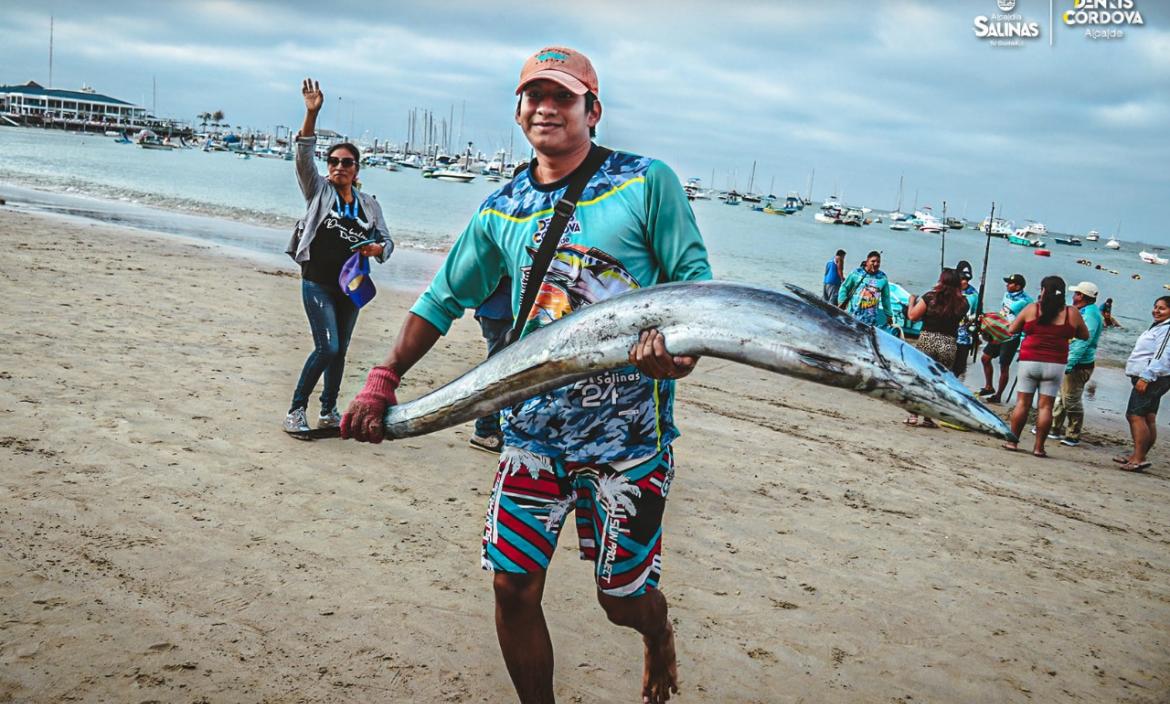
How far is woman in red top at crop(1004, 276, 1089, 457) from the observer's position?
8.69m

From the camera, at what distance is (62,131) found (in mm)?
135500

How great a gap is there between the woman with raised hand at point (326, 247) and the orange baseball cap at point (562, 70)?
3.57 metres

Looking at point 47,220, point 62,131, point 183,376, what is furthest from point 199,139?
point 183,376

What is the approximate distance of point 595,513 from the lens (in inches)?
105

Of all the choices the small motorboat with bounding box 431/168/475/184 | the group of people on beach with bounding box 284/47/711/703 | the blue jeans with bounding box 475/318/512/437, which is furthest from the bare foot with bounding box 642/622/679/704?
the small motorboat with bounding box 431/168/475/184

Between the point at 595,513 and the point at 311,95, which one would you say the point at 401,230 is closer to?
the point at 311,95

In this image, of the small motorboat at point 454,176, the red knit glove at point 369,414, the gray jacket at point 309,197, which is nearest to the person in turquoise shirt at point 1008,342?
the gray jacket at point 309,197

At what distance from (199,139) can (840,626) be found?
197 meters

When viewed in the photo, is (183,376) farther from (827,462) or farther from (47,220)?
(47,220)

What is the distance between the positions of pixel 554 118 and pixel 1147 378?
29.4ft

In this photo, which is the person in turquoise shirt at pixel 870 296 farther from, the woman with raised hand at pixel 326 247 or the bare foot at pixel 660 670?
the bare foot at pixel 660 670

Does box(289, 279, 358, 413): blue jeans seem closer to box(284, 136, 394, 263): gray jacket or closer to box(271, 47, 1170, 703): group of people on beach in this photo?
box(284, 136, 394, 263): gray jacket

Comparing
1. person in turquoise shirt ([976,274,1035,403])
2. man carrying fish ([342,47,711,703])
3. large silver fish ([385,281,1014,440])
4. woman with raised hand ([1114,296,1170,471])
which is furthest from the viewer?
person in turquoise shirt ([976,274,1035,403])

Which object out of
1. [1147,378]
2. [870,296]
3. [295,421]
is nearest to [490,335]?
[295,421]
